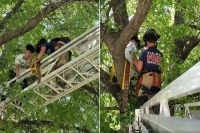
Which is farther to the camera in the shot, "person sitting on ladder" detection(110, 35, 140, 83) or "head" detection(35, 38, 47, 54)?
"head" detection(35, 38, 47, 54)

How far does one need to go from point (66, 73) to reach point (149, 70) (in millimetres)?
365

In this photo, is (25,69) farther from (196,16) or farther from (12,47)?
(196,16)

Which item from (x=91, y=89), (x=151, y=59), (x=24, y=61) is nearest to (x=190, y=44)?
(x=151, y=59)

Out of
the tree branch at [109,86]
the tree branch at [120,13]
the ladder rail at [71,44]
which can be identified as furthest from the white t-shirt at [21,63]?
the tree branch at [120,13]

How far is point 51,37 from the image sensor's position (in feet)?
5.11

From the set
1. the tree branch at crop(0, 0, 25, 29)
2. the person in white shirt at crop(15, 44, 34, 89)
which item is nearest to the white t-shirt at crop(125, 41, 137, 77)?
the person in white shirt at crop(15, 44, 34, 89)

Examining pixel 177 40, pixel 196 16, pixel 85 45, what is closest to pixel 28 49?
pixel 85 45

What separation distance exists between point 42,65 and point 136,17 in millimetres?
552

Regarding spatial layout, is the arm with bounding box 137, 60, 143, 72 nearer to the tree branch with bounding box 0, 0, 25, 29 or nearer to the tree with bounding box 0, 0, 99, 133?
the tree with bounding box 0, 0, 99, 133

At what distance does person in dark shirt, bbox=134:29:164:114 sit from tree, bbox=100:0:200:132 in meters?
0.03

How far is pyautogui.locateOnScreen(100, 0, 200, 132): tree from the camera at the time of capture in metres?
1.11

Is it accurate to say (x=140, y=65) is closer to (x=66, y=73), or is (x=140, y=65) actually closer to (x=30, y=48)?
(x=66, y=73)

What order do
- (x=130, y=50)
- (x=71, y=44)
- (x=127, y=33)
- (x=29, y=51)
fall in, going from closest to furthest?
(x=127, y=33) < (x=130, y=50) < (x=71, y=44) < (x=29, y=51)

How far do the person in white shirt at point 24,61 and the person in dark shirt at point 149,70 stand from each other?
54 centimetres
